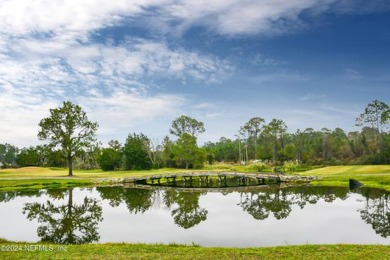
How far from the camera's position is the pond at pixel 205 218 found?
2134cm

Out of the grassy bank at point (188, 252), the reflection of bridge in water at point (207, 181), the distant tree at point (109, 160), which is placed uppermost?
the distant tree at point (109, 160)

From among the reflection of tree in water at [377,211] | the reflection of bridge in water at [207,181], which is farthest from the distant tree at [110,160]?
the reflection of tree in water at [377,211]

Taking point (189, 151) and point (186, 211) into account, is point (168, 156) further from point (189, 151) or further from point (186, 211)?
point (186, 211)

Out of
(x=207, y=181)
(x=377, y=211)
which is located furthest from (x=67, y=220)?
(x=207, y=181)

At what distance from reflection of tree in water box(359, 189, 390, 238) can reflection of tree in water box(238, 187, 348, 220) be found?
10.3ft

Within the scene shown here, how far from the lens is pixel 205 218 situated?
28.4 m

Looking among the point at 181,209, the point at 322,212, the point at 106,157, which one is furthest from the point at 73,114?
the point at 322,212

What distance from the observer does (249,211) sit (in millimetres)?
31469

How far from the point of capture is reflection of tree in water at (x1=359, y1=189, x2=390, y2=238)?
23242 millimetres

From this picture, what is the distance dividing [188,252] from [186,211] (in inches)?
678

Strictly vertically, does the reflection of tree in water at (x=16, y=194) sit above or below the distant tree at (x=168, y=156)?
below

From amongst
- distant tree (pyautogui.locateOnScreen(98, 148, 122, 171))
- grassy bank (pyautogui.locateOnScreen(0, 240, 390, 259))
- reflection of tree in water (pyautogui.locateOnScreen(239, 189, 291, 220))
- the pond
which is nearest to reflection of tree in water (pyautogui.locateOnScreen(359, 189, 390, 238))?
the pond

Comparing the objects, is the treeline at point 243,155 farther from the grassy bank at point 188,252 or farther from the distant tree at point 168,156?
the grassy bank at point 188,252

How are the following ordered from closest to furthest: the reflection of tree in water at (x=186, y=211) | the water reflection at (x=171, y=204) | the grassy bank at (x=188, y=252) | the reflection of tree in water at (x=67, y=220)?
the grassy bank at (x=188, y=252)
the reflection of tree in water at (x=67, y=220)
the reflection of tree in water at (x=186, y=211)
the water reflection at (x=171, y=204)
